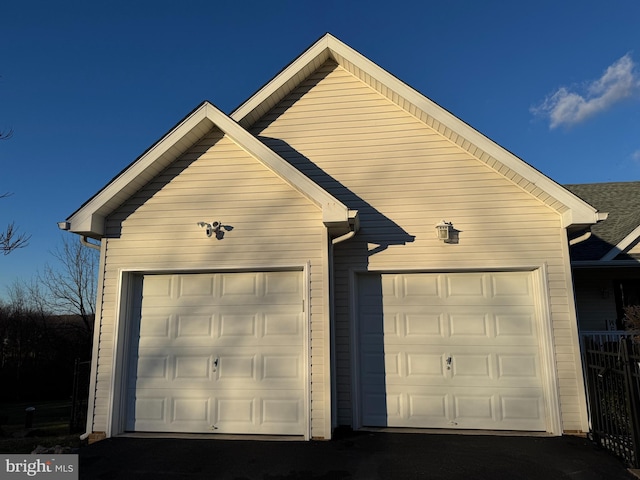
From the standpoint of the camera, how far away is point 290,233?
6.26m

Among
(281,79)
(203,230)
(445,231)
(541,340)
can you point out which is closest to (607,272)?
(541,340)

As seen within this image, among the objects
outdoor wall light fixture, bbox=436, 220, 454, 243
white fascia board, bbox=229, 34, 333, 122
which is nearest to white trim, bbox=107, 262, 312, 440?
outdoor wall light fixture, bbox=436, 220, 454, 243

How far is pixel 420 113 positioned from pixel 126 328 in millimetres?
5880

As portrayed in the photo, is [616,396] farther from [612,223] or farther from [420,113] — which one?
[612,223]

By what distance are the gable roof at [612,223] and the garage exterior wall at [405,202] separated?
2.96 m

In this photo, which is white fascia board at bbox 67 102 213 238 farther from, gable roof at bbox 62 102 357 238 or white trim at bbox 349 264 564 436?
white trim at bbox 349 264 564 436

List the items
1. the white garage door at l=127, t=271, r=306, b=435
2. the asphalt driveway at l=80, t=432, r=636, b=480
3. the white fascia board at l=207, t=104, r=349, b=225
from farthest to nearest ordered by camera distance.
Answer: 1. the white garage door at l=127, t=271, r=306, b=435
2. the white fascia board at l=207, t=104, r=349, b=225
3. the asphalt driveway at l=80, t=432, r=636, b=480

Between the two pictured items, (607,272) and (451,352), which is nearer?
(451,352)

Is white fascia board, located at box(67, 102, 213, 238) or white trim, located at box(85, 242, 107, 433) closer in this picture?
white trim, located at box(85, 242, 107, 433)

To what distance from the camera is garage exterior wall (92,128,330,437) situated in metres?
6.20

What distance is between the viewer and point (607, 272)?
909cm

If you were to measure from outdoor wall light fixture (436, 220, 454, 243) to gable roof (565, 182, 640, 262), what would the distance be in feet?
12.2

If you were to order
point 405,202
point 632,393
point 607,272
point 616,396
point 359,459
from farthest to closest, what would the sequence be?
point 607,272 → point 405,202 → point 616,396 → point 359,459 → point 632,393

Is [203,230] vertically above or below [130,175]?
below
